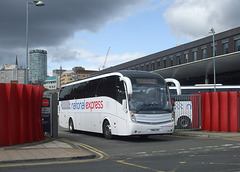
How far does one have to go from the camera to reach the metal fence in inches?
787

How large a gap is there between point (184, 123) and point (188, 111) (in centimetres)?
75

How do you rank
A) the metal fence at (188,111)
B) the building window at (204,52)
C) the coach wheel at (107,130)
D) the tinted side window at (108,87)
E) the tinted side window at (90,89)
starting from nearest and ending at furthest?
the tinted side window at (108,87), the coach wheel at (107,130), the tinted side window at (90,89), the metal fence at (188,111), the building window at (204,52)

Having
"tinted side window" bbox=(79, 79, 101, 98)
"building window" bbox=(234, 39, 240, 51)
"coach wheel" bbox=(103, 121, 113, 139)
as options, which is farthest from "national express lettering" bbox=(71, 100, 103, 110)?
"building window" bbox=(234, 39, 240, 51)

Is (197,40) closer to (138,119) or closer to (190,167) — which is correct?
(138,119)

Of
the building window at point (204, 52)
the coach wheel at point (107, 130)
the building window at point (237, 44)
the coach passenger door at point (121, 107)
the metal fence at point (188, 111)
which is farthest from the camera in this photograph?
the building window at point (204, 52)

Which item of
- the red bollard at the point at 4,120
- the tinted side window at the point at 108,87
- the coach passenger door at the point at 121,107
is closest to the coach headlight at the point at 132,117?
the coach passenger door at the point at 121,107

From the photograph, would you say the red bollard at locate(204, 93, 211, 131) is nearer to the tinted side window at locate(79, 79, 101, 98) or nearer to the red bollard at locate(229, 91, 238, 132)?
the red bollard at locate(229, 91, 238, 132)

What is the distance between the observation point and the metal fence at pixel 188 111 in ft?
65.6

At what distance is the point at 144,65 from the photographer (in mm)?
72562

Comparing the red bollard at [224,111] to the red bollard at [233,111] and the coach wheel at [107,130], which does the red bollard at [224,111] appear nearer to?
the red bollard at [233,111]

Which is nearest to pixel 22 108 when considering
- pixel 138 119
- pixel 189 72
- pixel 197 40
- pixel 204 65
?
pixel 138 119

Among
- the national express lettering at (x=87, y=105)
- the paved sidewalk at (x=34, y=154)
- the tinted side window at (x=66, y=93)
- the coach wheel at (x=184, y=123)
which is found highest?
the tinted side window at (x=66, y=93)

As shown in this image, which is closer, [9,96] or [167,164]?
[167,164]

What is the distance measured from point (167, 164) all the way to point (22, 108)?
20.9ft
